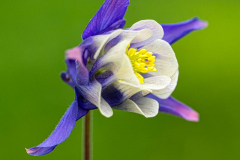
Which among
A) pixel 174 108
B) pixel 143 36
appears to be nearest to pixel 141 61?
pixel 143 36

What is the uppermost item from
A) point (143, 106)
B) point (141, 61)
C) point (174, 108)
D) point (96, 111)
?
point (141, 61)

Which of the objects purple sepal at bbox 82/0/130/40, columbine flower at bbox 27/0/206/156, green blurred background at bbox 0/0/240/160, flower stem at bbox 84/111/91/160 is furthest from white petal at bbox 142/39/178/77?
green blurred background at bbox 0/0/240/160

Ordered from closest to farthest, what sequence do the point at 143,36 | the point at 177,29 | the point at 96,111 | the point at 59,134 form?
the point at 59,134, the point at 143,36, the point at 177,29, the point at 96,111

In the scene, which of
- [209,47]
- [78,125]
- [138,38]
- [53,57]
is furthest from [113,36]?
[209,47]

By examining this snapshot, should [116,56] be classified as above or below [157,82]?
above

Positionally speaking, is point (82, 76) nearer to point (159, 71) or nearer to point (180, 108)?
point (159, 71)

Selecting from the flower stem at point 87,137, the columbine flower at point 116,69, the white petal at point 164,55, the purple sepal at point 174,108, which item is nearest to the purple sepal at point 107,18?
the columbine flower at point 116,69

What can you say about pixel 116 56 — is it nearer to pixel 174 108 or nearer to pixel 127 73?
pixel 127 73

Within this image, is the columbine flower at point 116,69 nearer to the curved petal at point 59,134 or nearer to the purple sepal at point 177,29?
→ the curved petal at point 59,134
